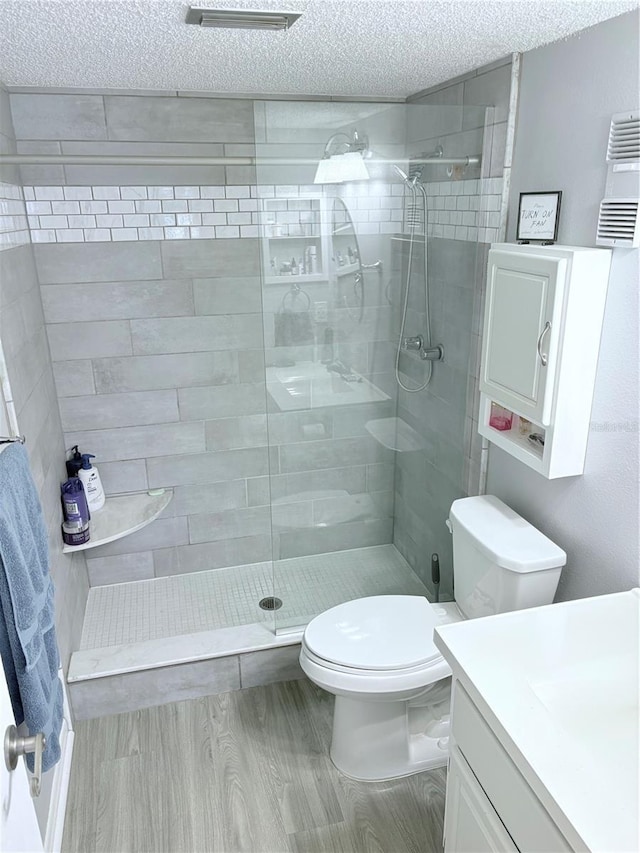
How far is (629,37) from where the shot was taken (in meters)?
1.53

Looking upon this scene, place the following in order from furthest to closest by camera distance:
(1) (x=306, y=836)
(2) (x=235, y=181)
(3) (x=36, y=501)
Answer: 1. (2) (x=235, y=181)
2. (1) (x=306, y=836)
3. (3) (x=36, y=501)

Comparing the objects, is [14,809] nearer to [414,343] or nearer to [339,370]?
[339,370]

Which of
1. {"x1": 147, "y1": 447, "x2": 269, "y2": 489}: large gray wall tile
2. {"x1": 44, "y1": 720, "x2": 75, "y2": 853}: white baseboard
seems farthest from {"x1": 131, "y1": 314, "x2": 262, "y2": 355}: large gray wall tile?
{"x1": 44, "y1": 720, "x2": 75, "y2": 853}: white baseboard

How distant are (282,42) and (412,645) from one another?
71.5 inches

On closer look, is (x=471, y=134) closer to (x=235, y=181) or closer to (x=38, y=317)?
(x=235, y=181)

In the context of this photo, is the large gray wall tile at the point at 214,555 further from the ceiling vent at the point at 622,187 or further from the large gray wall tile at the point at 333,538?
the ceiling vent at the point at 622,187

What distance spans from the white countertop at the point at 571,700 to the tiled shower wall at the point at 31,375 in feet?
4.81

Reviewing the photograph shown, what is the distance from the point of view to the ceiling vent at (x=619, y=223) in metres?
1.53

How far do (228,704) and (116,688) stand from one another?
434mm

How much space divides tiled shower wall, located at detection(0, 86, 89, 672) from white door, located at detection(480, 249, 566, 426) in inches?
58.6

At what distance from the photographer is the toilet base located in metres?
2.10

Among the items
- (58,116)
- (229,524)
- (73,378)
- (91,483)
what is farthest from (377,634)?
(58,116)

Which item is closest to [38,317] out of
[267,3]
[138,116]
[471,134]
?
[138,116]

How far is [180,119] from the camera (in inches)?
102
